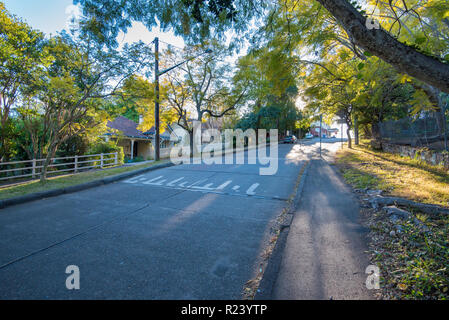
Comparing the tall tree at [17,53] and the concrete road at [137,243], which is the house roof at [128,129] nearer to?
the tall tree at [17,53]

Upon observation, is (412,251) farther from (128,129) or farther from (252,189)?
(128,129)

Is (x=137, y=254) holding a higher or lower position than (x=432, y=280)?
lower

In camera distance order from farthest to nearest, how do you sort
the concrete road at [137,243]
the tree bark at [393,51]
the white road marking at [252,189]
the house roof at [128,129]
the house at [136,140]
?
the house at [136,140] < the house roof at [128,129] < the white road marking at [252,189] < the tree bark at [393,51] < the concrete road at [137,243]

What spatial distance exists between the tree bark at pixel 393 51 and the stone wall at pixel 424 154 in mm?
8421

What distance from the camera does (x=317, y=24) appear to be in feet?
27.6

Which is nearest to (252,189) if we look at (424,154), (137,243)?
(137,243)

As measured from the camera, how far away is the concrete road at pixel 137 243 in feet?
9.09

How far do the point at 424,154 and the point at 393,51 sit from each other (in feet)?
36.2

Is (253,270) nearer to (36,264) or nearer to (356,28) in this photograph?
(36,264)

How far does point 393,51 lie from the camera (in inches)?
124

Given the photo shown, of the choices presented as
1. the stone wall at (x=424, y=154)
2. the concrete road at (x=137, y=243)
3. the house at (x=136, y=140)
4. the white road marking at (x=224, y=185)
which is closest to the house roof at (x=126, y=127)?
the house at (x=136, y=140)

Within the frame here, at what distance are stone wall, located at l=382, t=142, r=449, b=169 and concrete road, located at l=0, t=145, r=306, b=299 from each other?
7400 millimetres

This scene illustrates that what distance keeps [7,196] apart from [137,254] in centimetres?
580
